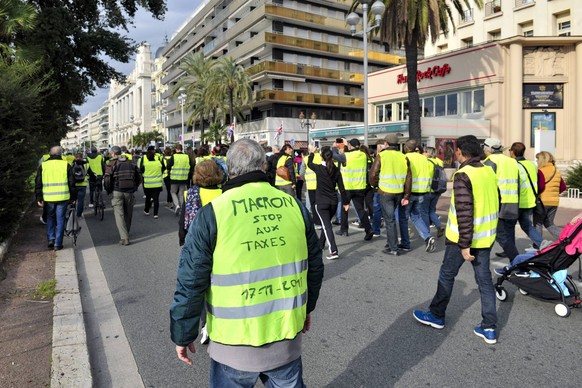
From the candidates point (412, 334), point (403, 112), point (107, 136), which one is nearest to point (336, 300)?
point (412, 334)

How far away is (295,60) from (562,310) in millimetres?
47539

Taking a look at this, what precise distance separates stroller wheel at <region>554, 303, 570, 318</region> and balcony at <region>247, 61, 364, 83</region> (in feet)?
144

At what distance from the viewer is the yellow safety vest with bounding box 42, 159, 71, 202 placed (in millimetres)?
7887

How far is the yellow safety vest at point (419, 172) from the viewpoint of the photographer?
324 inches

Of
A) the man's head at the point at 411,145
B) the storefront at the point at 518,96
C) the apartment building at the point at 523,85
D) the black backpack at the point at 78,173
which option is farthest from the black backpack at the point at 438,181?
the storefront at the point at 518,96

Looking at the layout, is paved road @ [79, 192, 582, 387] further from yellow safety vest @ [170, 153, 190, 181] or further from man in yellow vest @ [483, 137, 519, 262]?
yellow safety vest @ [170, 153, 190, 181]

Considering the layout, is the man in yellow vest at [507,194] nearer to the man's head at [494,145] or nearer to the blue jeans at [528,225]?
the man's head at [494,145]

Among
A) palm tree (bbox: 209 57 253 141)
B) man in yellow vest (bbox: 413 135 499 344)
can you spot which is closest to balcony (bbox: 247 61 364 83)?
palm tree (bbox: 209 57 253 141)

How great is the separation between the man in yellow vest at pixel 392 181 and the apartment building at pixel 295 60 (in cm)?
3816

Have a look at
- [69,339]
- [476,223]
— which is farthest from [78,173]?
[476,223]

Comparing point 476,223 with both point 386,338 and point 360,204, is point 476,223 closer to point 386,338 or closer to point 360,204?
point 386,338

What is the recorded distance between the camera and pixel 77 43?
632 inches

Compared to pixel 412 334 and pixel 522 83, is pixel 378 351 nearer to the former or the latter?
pixel 412 334

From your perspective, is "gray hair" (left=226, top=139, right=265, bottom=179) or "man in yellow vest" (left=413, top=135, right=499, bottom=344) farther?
"man in yellow vest" (left=413, top=135, right=499, bottom=344)
